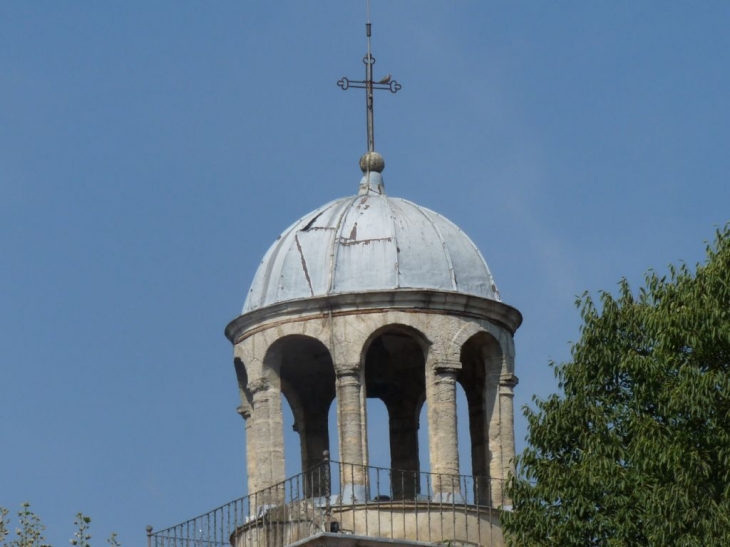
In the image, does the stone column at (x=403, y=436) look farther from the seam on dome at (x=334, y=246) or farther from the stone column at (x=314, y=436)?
the seam on dome at (x=334, y=246)

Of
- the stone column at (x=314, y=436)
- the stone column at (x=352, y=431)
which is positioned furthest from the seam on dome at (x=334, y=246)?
the stone column at (x=314, y=436)

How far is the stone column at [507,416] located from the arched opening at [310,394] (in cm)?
332

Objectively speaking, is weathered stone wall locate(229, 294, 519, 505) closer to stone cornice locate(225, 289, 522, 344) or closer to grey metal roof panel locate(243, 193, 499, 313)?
stone cornice locate(225, 289, 522, 344)

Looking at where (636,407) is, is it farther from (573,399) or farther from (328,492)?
(328,492)

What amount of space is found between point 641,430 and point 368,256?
5.51 m

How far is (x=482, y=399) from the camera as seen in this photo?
5128 centimetres

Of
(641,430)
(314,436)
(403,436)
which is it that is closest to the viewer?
(641,430)

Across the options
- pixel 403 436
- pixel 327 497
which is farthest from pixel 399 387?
pixel 327 497

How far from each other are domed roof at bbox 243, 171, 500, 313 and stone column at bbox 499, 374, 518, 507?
1.28m

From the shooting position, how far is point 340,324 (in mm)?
49062

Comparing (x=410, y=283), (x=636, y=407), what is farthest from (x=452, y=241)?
(x=636, y=407)

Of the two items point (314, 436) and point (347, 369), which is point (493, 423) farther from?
point (314, 436)

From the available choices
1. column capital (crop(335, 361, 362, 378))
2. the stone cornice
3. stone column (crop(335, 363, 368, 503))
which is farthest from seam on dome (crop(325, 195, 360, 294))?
stone column (crop(335, 363, 368, 503))

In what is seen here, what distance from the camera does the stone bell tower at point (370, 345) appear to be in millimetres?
48062
